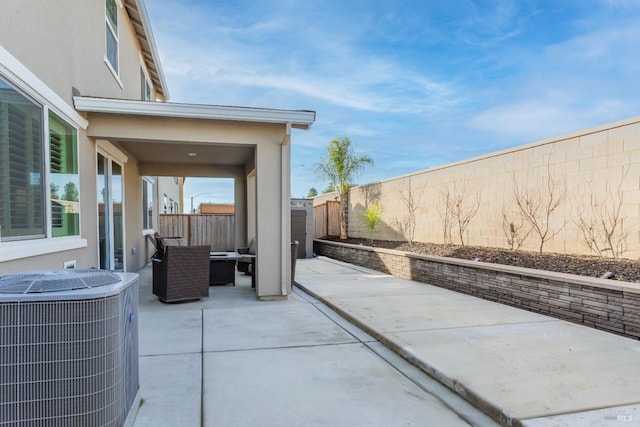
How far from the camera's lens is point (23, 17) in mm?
3574

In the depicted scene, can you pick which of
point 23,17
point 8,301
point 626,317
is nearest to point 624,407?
point 626,317

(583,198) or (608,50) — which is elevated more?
(608,50)

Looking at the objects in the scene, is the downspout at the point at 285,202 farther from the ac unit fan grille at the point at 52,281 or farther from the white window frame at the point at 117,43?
the ac unit fan grille at the point at 52,281

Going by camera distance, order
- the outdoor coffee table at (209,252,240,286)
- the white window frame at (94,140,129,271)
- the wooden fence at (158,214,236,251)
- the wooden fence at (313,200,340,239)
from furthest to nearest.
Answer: the wooden fence at (313,200,340,239) → the wooden fence at (158,214,236,251) → the outdoor coffee table at (209,252,240,286) → the white window frame at (94,140,129,271)

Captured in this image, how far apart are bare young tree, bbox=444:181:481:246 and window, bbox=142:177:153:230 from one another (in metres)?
8.07

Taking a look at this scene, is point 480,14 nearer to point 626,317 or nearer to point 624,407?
point 626,317

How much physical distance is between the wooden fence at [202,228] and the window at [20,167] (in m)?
10.1

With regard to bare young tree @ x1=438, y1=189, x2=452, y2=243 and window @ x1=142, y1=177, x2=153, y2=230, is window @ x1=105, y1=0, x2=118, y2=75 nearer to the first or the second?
window @ x1=142, y1=177, x2=153, y2=230

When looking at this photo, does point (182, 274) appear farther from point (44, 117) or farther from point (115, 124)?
point (44, 117)

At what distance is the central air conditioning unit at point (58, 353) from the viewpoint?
1.88 metres

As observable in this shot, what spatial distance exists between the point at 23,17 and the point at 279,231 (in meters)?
4.24

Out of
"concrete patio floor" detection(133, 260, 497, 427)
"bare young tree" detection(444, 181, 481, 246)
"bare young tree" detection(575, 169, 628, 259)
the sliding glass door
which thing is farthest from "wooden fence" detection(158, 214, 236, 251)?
"bare young tree" detection(575, 169, 628, 259)

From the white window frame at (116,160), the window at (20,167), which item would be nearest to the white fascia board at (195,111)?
the white window frame at (116,160)

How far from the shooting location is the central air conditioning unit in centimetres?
188
